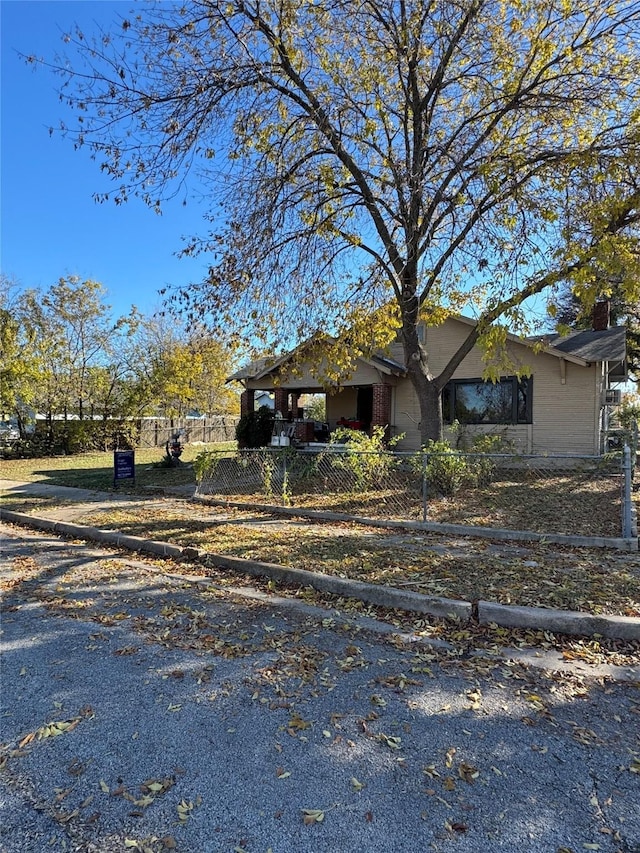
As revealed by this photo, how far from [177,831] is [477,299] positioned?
9.60 metres

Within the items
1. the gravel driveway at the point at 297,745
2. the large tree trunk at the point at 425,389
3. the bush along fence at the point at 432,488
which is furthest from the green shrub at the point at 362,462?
the gravel driveway at the point at 297,745

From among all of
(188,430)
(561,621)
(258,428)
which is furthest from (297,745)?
(188,430)

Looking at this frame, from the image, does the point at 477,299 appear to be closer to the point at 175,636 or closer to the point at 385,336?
→ the point at 385,336

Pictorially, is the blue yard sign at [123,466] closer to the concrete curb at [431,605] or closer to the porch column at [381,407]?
the concrete curb at [431,605]

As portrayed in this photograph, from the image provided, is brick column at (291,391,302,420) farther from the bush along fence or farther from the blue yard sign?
the blue yard sign

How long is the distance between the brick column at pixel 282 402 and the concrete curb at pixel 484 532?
29.1 feet

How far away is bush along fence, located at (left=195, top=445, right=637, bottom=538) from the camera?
7758mm

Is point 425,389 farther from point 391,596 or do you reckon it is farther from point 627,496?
point 391,596

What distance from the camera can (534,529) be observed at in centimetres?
722

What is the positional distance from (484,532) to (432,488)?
2269 mm

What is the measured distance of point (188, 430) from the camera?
31219 mm

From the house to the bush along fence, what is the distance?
1.60 meters

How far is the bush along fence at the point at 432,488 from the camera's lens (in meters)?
7.76

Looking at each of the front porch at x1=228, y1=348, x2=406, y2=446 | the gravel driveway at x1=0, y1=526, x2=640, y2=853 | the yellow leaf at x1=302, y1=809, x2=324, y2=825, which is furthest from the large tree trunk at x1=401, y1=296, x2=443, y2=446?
the yellow leaf at x1=302, y1=809, x2=324, y2=825
